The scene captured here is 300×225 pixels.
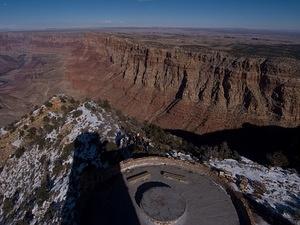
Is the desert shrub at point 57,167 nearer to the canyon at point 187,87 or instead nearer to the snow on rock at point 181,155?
the snow on rock at point 181,155

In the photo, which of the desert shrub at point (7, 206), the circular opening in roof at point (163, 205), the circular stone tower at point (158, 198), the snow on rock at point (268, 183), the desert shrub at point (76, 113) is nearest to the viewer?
the circular opening in roof at point (163, 205)

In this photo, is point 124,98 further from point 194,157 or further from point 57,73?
point 194,157

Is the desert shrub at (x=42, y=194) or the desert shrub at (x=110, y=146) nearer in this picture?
the desert shrub at (x=42, y=194)

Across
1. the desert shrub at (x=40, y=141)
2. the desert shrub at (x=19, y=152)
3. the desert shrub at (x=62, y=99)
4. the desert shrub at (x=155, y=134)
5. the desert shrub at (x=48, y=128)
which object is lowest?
the desert shrub at (x=19, y=152)

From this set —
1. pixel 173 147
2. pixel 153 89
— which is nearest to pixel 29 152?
pixel 173 147

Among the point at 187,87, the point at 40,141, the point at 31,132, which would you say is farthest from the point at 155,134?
the point at 187,87

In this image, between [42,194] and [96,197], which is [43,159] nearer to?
[42,194]

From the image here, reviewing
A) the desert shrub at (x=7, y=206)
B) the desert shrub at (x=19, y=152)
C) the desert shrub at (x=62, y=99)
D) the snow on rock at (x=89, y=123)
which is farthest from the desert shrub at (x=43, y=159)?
the desert shrub at (x=62, y=99)
